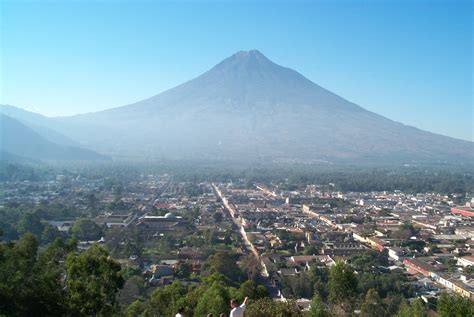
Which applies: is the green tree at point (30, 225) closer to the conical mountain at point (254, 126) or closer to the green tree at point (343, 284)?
the green tree at point (343, 284)

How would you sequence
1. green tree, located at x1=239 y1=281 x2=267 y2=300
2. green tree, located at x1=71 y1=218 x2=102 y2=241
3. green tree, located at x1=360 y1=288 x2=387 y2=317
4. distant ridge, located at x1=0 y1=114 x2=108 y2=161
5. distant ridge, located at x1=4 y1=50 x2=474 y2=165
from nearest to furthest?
green tree, located at x1=239 y1=281 x2=267 y2=300
green tree, located at x1=360 y1=288 x2=387 y2=317
green tree, located at x1=71 y1=218 x2=102 y2=241
distant ridge, located at x1=0 y1=114 x2=108 y2=161
distant ridge, located at x1=4 y1=50 x2=474 y2=165

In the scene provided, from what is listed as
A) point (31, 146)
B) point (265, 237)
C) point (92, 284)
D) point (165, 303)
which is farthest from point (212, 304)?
point (31, 146)

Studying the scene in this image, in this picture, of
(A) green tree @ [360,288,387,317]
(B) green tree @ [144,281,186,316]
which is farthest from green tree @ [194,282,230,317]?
(A) green tree @ [360,288,387,317]

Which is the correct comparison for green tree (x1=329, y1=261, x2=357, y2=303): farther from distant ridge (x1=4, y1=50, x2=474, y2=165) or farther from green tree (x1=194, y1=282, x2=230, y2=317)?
distant ridge (x1=4, y1=50, x2=474, y2=165)

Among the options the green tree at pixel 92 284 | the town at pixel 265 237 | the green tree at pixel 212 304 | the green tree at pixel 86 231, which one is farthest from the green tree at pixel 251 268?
the green tree at pixel 86 231

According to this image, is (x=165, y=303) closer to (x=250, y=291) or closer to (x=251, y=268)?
(x=250, y=291)
